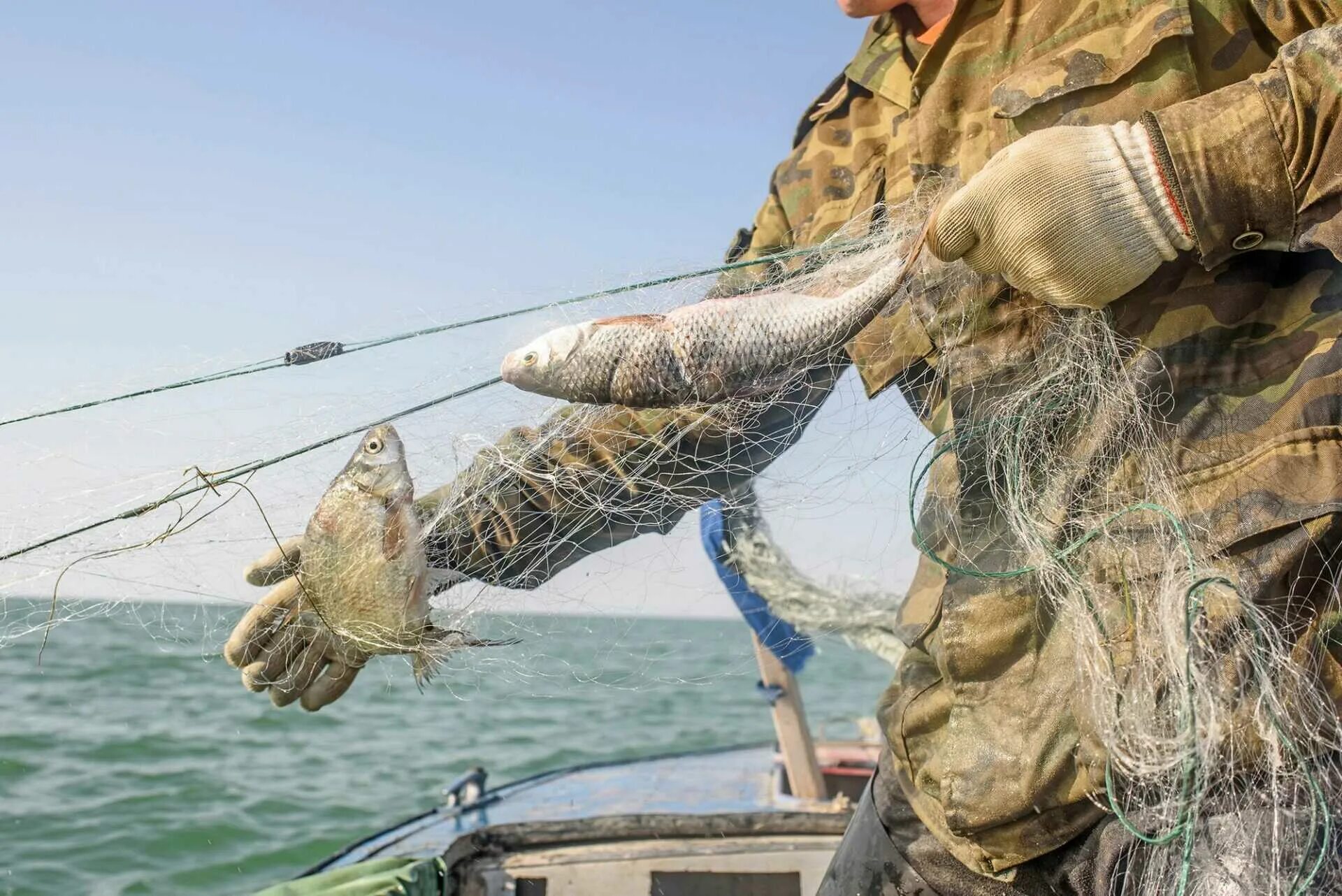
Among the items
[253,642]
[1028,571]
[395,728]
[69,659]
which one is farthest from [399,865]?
[69,659]

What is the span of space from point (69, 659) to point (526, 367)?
19.8 meters

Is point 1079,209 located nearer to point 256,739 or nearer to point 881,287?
point 881,287

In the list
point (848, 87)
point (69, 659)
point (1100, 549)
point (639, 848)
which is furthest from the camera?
point (69, 659)

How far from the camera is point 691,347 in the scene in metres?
2.18

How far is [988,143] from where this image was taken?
2346 millimetres

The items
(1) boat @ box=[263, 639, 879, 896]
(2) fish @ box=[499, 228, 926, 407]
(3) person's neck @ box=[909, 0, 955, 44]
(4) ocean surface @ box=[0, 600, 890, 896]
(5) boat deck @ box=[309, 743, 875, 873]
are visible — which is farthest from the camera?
(5) boat deck @ box=[309, 743, 875, 873]

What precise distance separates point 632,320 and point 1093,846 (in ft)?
4.87

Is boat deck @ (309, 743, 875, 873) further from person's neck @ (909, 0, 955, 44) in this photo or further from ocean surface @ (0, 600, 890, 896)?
person's neck @ (909, 0, 955, 44)

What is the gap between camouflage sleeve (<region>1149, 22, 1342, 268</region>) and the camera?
5.87ft

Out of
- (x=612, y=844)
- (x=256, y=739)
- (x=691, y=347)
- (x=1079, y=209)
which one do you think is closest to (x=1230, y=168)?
(x=1079, y=209)

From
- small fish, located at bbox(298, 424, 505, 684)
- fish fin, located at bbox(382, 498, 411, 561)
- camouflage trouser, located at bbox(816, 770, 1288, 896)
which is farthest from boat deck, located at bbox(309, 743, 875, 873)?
fish fin, located at bbox(382, 498, 411, 561)

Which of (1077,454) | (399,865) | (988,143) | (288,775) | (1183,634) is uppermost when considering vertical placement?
(988,143)

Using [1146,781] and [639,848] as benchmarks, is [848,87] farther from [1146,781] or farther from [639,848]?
[639,848]

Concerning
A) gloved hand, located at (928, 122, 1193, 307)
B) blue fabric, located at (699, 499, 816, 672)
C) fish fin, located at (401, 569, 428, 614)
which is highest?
gloved hand, located at (928, 122, 1193, 307)
